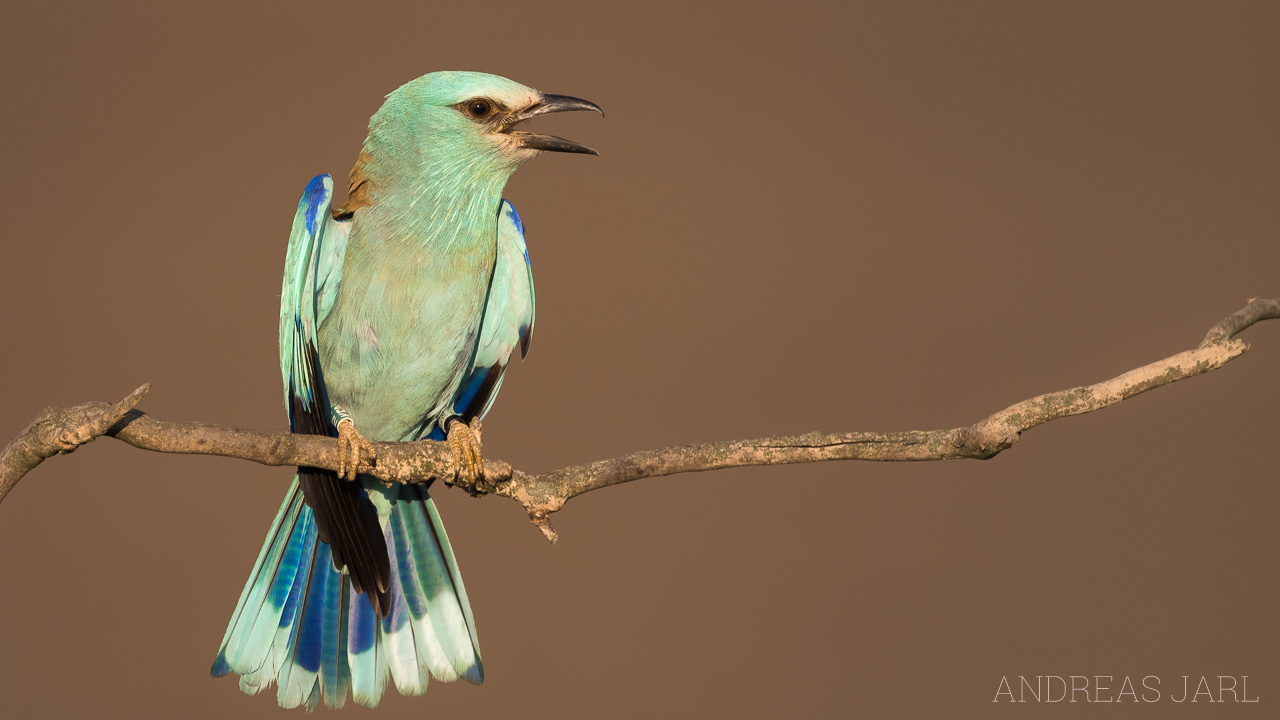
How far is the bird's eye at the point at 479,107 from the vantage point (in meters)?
1.65

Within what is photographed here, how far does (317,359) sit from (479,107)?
20.0 inches

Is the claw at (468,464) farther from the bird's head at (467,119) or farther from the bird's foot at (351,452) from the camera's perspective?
the bird's head at (467,119)

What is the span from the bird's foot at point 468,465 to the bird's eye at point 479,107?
1.79 feet

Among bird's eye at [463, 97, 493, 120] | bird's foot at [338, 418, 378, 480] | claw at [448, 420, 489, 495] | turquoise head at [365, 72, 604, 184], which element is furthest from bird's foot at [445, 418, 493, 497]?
bird's eye at [463, 97, 493, 120]

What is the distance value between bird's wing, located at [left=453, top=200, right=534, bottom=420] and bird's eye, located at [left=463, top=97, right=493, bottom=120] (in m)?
0.22

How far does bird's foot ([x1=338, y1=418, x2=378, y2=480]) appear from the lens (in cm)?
150

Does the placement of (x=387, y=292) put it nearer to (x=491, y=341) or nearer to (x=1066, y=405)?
(x=491, y=341)

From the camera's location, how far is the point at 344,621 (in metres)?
1.82

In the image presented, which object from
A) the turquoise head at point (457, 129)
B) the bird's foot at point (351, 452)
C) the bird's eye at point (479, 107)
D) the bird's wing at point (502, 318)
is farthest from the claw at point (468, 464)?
the bird's eye at point (479, 107)

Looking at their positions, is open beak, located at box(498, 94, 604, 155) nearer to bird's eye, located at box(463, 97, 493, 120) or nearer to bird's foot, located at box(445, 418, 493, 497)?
bird's eye, located at box(463, 97, 493, 120)

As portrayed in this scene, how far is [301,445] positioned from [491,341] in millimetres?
524

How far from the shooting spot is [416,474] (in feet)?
5.21

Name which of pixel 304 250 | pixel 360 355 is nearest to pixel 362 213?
pixel 304 250

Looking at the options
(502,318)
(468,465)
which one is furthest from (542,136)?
(468,465)
